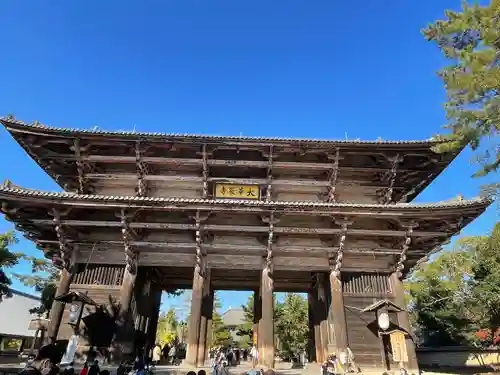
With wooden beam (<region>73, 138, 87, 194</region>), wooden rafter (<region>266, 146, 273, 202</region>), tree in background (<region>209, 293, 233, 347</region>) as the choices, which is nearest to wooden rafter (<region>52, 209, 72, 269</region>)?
wooden beam (<region>73, 138, 87, 194</region>)

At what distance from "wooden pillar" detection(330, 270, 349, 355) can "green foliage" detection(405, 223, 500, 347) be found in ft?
33.4

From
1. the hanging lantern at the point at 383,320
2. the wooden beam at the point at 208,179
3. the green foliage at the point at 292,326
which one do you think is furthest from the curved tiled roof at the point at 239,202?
the green foliage at the point at 292,326

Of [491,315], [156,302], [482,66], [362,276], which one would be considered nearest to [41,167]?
[156,302]

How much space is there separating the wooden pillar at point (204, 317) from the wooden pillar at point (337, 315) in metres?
5.03

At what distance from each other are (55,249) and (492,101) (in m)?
16.9

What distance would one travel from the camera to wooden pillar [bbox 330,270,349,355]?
40.4ft

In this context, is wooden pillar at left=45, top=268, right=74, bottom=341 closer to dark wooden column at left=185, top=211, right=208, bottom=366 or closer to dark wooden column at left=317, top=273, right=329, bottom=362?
dark wooden column at left=185, top=211, right=208, bottom=366

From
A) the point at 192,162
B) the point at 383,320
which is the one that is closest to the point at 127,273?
the point at 192,162

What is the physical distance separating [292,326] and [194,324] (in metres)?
21.3

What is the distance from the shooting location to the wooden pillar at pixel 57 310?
1212 centimetres

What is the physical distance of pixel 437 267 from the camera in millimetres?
29219

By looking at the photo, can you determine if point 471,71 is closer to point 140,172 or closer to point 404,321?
point 404,321

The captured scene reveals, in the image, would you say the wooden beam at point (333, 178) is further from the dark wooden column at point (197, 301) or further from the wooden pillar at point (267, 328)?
the dark wooden column at point (197, 301)

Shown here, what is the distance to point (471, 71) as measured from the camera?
34.8 ft
